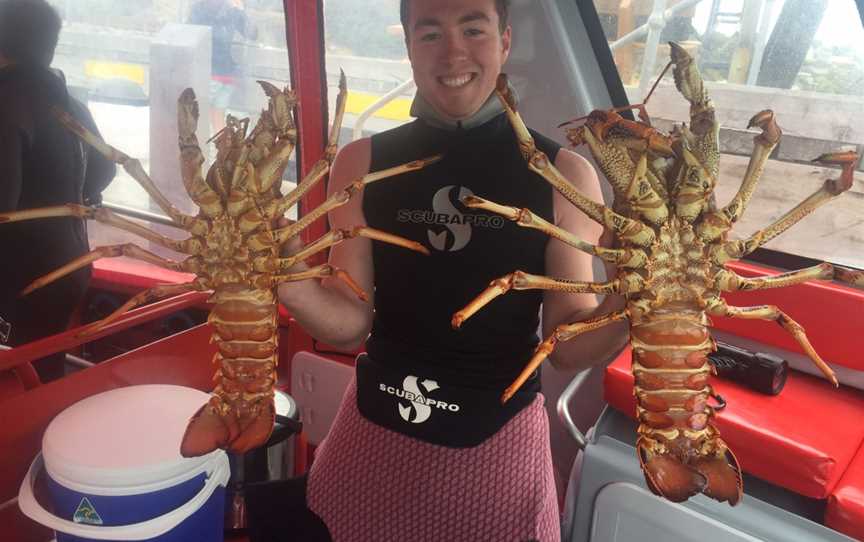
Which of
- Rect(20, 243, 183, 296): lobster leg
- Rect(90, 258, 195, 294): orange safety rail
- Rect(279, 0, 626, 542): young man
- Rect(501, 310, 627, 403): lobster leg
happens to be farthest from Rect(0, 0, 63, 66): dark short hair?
Rect(501, 310, 627, 403): lobster leg

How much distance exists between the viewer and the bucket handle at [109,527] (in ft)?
4.82

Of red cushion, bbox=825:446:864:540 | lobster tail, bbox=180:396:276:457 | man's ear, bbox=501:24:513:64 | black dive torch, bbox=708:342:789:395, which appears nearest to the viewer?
lobster tail, bbox=180:396:276:457

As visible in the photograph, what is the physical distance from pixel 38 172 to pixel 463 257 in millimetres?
1964

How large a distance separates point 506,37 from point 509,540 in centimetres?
113

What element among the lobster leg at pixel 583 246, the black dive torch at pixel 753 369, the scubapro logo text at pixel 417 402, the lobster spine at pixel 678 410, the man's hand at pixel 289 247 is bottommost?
the black dive torch at pixel 753 369

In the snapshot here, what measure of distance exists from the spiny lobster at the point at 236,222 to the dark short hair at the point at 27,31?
1508 mm

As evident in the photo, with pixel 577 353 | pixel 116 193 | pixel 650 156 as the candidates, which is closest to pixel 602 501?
pixel 577 353

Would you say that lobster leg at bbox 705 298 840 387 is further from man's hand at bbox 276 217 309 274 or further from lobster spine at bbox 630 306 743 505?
man's hand at bbox 276 217 309 274

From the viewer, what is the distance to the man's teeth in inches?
53.1

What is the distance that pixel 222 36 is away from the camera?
276cm

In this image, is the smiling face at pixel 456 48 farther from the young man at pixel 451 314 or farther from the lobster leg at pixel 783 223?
the lobster leg at pixel 783 223

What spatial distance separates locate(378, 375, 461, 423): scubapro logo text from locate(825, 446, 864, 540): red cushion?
1.03 meters

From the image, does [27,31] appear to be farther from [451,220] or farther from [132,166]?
[451,220]

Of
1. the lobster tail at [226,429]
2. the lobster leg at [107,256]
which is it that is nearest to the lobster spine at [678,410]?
the lobster tail at [226,429]
